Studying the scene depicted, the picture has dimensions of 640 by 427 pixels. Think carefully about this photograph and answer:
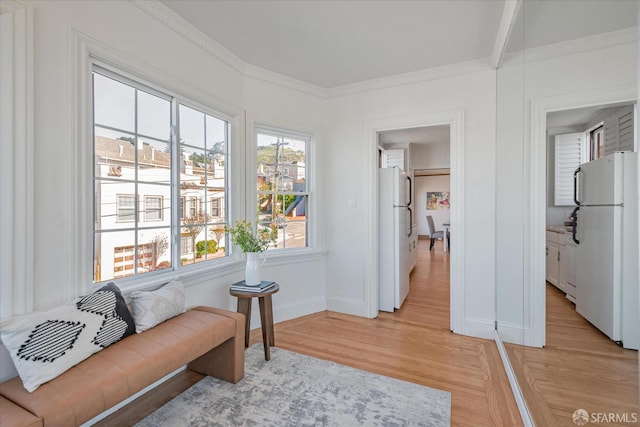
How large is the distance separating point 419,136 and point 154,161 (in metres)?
5.30

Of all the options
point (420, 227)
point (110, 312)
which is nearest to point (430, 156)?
point (420, 227)

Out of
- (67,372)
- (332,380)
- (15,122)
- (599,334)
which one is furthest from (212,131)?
(599,334)

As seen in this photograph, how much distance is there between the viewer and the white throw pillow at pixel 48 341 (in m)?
1.26

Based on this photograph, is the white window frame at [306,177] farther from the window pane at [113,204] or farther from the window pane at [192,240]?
the window pane at [113,204]

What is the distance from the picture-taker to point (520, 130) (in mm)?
2217

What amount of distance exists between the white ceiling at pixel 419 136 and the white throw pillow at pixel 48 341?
5.07m

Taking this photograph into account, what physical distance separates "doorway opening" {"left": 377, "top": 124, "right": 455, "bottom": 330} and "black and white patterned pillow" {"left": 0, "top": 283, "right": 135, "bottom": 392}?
2.66 metres

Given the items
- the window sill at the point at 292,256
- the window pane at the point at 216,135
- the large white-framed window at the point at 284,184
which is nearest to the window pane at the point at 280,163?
the large white-framed window at the point at 284,184

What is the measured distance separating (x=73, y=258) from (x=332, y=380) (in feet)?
5.85

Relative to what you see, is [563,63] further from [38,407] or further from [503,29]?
[38,407]

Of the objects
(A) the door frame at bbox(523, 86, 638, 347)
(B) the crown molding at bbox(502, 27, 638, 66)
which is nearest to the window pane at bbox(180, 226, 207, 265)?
(A) the door frame at bbox(523, 86, 638, 347)

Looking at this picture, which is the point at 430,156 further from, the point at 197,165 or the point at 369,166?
the point at 197,165

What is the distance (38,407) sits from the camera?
1148 millimetres

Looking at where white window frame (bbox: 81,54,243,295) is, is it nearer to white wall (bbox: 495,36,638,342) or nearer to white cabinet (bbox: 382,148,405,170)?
white wall (bbox: 495,36,638,342)
